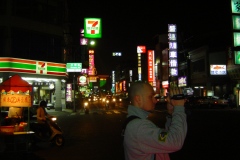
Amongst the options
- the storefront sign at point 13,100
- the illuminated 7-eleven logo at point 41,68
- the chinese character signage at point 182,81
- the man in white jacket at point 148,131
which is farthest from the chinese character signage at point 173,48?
the man in white jacket at point 148,131

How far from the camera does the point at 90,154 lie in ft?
37.4

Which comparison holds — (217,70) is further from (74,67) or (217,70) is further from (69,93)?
(74,67)

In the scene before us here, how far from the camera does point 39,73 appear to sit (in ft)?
114

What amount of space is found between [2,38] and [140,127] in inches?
1200

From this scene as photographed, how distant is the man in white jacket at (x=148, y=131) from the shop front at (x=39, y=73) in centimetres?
2459

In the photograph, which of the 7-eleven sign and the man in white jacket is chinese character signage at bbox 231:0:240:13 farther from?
the man in white jacket

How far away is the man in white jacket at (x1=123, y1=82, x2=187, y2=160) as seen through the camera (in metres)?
2.95

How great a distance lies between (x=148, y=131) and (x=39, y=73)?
32.9 metres

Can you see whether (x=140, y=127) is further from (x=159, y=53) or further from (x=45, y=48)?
(x=159, y=53)

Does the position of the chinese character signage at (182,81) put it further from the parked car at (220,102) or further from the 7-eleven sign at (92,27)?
the 7-eleven sign at (92,27)

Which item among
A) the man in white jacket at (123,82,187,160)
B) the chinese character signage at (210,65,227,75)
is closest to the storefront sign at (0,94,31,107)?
the man in white jacket at (123,82,187,160)

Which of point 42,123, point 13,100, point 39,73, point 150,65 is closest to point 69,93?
point 39,73

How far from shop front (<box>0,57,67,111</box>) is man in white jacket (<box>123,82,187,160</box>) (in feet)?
80.7

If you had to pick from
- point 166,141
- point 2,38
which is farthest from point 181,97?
point 2,38
